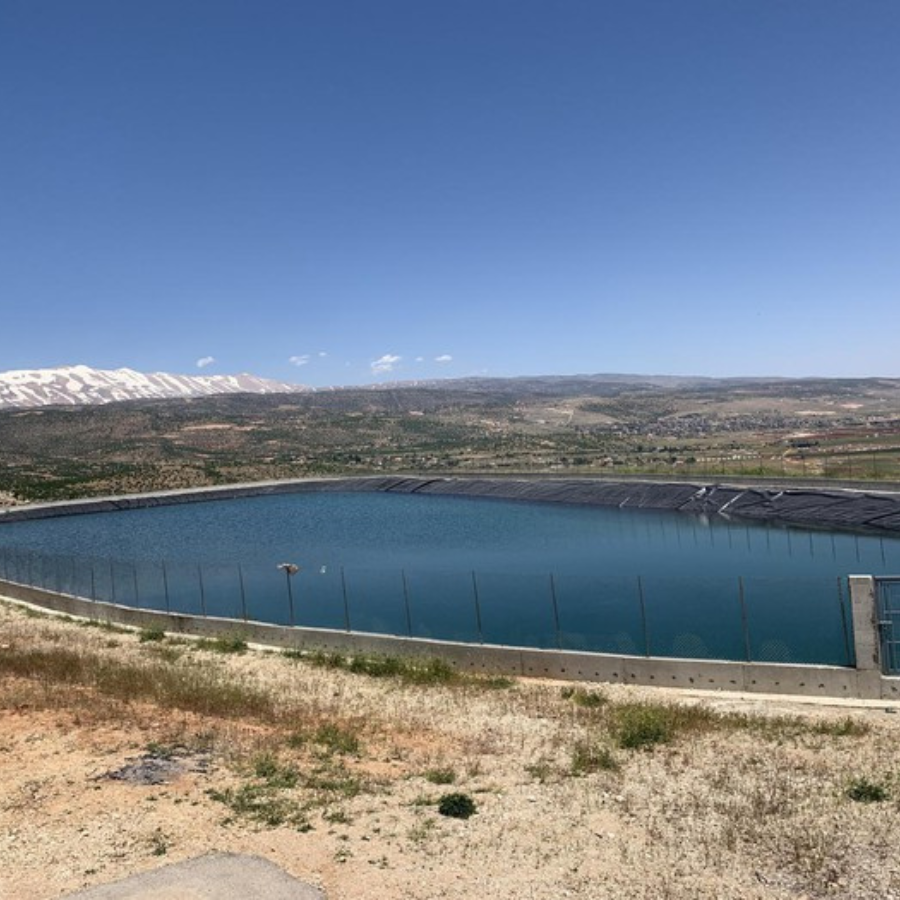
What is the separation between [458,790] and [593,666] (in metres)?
12.1

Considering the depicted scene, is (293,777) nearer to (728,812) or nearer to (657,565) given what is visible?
(728,812)

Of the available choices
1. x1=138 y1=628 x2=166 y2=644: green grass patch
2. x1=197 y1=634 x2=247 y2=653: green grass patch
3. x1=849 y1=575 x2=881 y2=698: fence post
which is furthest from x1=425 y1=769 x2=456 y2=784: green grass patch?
x1=138 y1=628 x2=166 y2=644: green grass patch

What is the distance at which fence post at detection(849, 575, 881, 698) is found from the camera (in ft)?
74.3

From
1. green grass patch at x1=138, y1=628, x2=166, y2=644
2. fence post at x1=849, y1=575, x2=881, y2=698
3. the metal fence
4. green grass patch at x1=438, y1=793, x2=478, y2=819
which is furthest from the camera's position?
green grass patch at x1=138, y1=628, x2=166, y2=644

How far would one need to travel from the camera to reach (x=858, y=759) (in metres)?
15.9

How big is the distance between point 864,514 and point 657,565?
A: 2011cm

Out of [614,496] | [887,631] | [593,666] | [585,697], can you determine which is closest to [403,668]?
[593,666]

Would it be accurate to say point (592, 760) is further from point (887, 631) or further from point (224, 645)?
point (224, 645)

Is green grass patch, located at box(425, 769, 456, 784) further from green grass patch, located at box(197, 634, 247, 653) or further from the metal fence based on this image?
green grass patch, located at box(197, 634, 247, 653)

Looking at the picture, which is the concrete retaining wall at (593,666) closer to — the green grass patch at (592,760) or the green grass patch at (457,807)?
the green grass patch at (592,760)

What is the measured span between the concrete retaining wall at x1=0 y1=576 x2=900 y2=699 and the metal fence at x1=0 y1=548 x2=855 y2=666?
42.0 inches

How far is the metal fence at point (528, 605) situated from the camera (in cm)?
2986

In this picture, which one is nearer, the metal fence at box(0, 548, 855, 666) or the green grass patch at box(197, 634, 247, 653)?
the metal fence at box(0, 548, 855, 666)

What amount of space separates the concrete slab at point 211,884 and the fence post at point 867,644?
1729 cm
